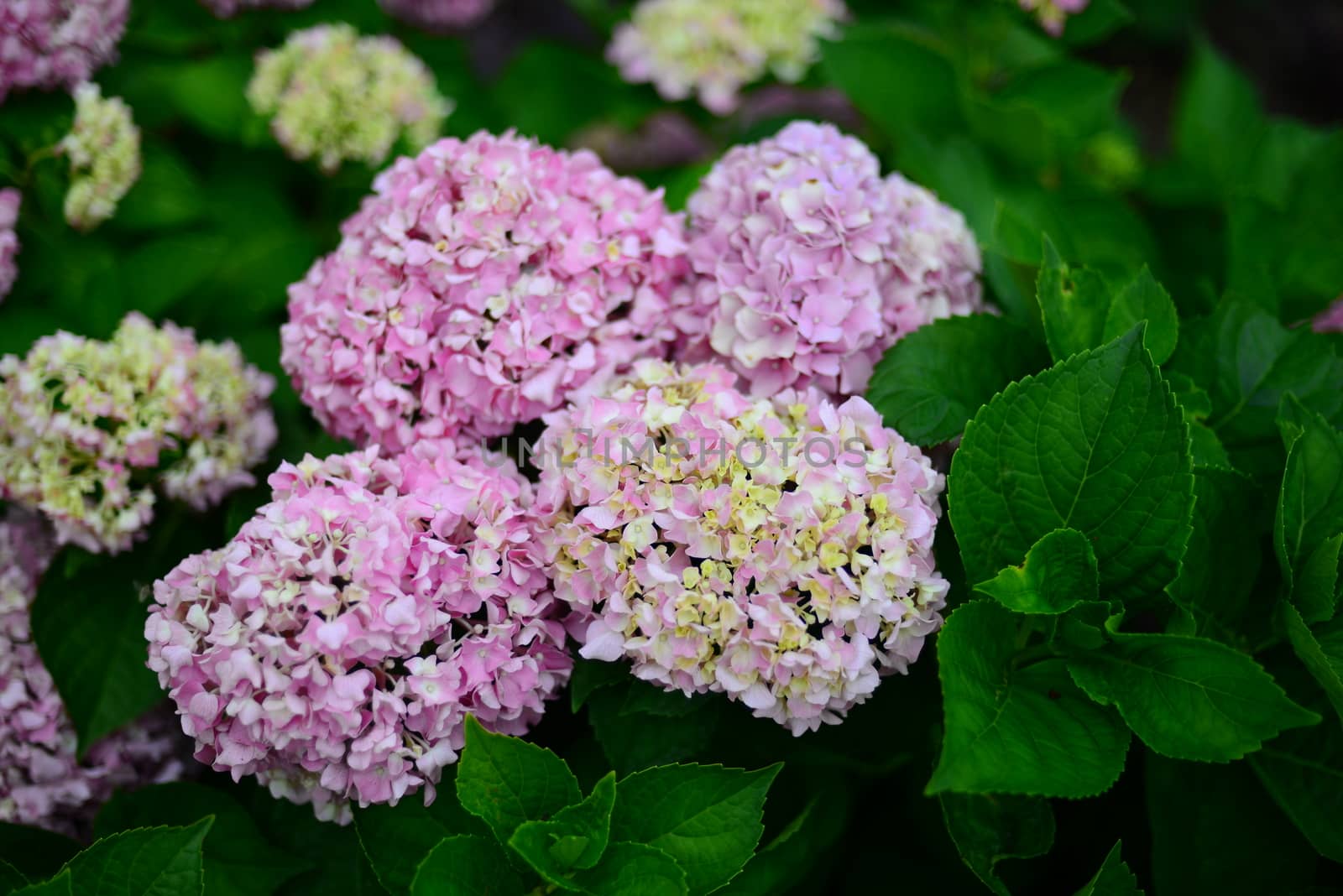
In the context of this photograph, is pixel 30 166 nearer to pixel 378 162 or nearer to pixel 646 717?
pixel 378 162

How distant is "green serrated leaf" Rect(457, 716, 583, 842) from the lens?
1.09 meters

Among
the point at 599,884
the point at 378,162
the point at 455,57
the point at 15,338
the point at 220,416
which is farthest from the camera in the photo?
the point at 455,57

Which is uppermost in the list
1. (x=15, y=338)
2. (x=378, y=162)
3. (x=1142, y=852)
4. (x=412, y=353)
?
(x=412, y=353)

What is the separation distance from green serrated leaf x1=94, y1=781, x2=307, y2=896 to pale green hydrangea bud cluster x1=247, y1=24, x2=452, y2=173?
44.1 inches

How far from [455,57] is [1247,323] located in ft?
5.83

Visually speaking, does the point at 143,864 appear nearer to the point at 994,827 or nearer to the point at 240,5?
the point at 994,827

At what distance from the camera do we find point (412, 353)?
1286 mm

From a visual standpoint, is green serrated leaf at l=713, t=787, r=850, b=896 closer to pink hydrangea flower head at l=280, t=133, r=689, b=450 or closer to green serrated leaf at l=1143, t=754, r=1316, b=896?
green serrated leaf at l=1143, t=754, r=1316, b=896

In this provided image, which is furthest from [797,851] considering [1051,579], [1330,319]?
[1330,319]

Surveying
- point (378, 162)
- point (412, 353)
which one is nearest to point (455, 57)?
point (378, 162)

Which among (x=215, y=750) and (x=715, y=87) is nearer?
(x=215, y=750)

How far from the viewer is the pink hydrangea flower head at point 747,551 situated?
1.10m

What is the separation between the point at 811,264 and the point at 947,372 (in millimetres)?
225

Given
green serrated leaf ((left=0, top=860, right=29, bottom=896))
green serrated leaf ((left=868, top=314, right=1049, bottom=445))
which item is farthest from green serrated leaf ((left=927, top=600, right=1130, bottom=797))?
green serrated leaf ((left=0, top=860, right=29, bottom=896))
